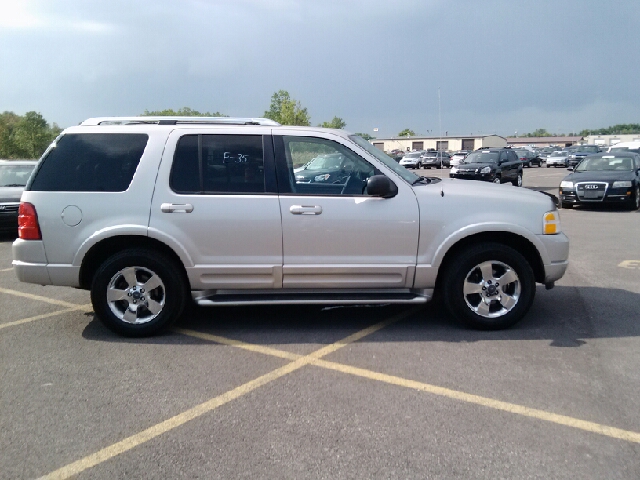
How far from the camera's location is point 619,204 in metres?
17.1

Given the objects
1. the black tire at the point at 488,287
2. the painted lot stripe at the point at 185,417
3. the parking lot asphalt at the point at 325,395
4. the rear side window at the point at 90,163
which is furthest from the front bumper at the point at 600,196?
the rear side window at the point at 90,163

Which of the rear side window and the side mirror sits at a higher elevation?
the rear side window

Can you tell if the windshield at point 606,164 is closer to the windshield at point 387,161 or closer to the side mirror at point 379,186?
the windshield at point 387,161

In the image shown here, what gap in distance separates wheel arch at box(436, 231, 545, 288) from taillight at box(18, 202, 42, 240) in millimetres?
3691

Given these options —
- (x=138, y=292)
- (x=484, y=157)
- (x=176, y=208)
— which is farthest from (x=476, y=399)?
(x=484, y=157)

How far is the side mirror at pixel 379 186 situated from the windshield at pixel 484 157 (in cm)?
1816

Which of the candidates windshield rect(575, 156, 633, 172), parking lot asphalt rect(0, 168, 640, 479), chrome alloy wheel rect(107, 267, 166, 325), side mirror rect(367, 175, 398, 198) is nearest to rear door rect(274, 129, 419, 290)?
side mirror rect(367, 175, 398, 198)

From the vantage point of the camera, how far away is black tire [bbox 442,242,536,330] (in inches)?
209

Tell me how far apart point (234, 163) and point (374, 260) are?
1568 mm

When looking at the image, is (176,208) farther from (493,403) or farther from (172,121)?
(493,403)

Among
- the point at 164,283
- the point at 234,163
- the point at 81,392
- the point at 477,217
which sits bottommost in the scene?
the point at 81,392

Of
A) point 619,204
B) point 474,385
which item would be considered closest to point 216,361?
point 474,385

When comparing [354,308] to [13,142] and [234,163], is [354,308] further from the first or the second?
[13,142]

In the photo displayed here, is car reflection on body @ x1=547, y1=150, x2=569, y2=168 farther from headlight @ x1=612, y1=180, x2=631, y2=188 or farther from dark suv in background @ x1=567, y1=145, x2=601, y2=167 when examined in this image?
headlight @ x1=612, y1=180, x2=631, y2=188
